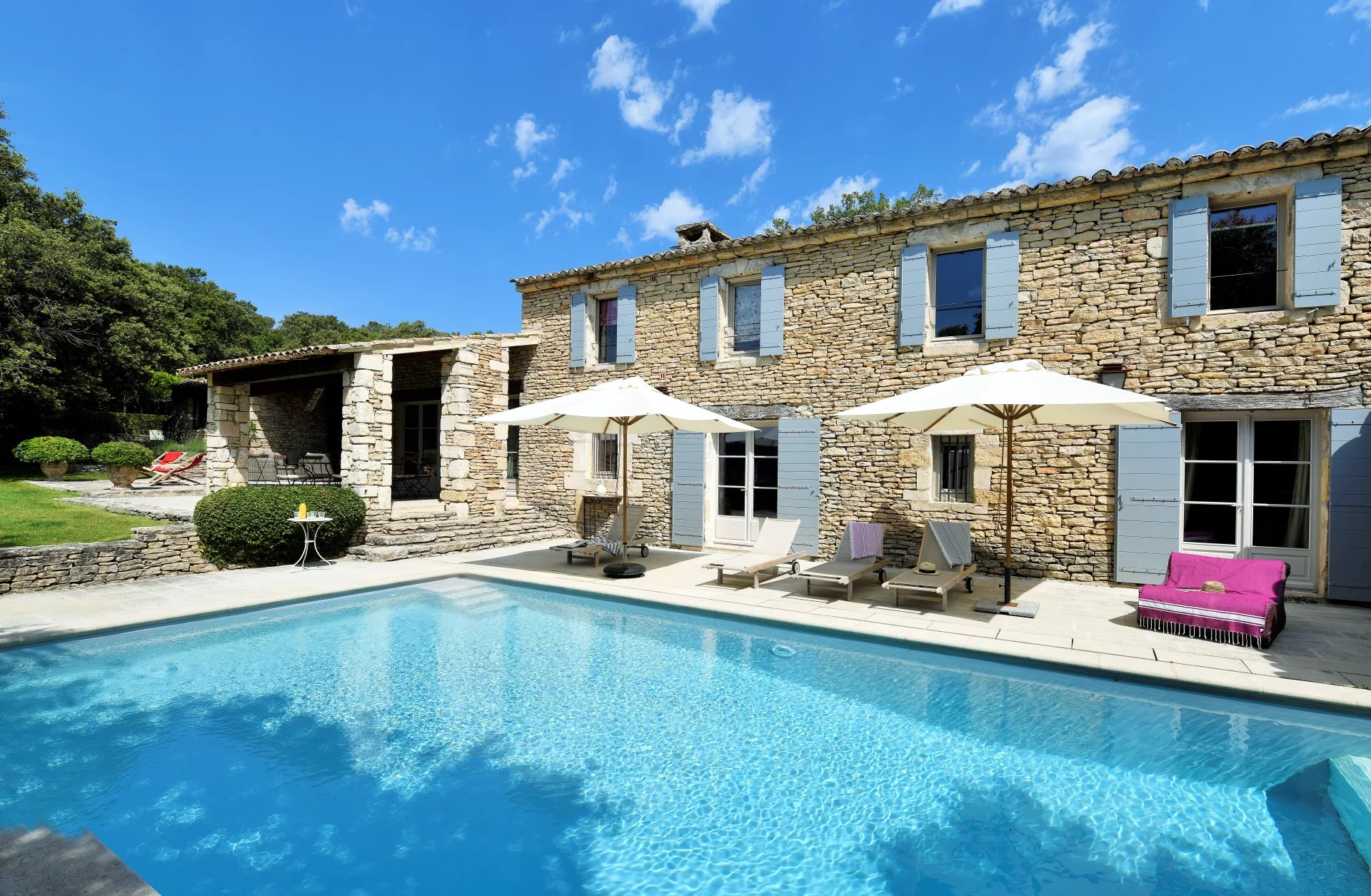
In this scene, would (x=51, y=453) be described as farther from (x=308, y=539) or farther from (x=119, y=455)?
(x=308, y=539)

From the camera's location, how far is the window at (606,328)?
1270cm

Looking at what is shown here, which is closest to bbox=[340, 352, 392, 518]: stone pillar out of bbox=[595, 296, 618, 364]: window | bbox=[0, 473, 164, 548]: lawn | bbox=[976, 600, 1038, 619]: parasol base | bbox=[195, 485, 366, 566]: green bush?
bbox=[195, 485, 366, 566]: green bush

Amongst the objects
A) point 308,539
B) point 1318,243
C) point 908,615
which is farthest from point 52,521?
point 1318,243

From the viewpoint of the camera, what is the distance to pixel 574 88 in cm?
1452

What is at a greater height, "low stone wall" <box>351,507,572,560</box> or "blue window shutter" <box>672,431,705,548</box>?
"blue window shutter" <box>672,431,705,548</box>

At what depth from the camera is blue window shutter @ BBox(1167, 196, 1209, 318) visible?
771 centimetres

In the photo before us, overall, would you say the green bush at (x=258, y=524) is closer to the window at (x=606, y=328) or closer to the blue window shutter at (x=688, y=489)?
the blue window shutter at (x=688, y=489)

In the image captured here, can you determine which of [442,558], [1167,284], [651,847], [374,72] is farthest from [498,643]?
[374,72]

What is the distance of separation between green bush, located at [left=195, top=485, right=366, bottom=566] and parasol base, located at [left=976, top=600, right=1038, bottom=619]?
9404 mm

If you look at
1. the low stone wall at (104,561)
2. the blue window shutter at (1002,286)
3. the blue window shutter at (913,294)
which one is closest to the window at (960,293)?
the blue window shutter at (1002,286)

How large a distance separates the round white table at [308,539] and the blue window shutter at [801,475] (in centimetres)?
711

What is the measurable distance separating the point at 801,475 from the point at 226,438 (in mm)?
12587

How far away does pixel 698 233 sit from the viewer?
12.7 m

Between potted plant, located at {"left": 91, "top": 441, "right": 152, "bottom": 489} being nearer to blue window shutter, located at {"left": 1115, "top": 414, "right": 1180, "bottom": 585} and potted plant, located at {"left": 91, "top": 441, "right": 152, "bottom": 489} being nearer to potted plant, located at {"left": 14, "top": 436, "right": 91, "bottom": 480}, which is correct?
potted plant, located at {"left": 14, "top": 436, "right": 91, "bottom": 480}
